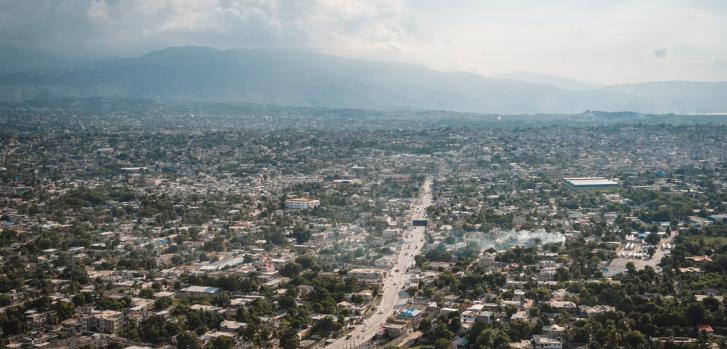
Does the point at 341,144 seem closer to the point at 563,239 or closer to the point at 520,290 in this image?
the point at 563,239

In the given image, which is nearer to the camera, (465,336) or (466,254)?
(465,336)

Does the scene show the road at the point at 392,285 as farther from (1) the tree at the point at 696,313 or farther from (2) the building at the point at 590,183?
(2) the building at the point at 590,183

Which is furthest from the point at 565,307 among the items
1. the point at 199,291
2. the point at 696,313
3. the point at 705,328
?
the point at 199,291

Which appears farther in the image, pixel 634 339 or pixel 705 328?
pixel 705 328

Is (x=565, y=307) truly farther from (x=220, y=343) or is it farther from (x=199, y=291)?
(x=199, y=291)

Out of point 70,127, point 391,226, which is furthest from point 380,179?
point 70,127

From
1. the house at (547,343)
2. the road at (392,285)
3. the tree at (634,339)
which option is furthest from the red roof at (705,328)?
the road at (392,285)
